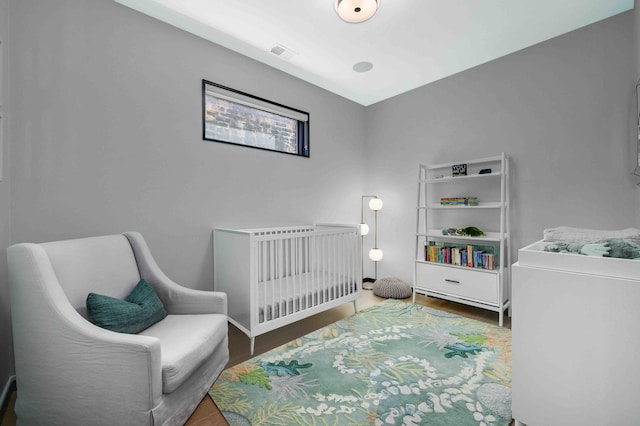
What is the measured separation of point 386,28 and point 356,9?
0.54 m

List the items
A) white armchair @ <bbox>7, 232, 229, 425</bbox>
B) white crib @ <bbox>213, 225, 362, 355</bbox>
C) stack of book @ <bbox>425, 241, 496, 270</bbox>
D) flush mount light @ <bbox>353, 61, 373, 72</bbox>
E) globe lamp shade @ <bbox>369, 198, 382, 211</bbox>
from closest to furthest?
white armchair @ <bbox>7, 232, 229, 425</bbox> < white crib @ <bbox>213, 225, 362, 355</bbox> < stack of book @ <bbox>425, 241, 496, 270</bbox> < flush mount light @ <bbox>353, 61, 373, 72</bbox> < globe lamp shade @ <bbox>369, 198, 382, 211</bbox>

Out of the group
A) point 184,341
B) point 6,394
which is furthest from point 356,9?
point 6,394

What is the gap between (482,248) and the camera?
2924mm

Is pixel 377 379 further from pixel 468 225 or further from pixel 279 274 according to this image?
pixel 468 225

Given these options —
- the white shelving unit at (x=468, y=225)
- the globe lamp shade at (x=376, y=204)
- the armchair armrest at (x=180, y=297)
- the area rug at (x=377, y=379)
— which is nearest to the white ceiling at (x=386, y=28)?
the white shelving unit at (x=468, y=225)

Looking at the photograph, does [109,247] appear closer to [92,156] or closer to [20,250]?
[20,250]

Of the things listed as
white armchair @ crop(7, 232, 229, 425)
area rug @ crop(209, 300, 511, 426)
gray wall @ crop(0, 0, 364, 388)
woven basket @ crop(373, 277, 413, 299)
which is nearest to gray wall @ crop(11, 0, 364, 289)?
gray wall @ crop(0, 0, 364, 388)

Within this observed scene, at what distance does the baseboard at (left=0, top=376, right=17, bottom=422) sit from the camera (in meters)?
1.45

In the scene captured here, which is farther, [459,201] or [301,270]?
[459,201]

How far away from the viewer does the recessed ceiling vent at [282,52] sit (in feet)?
8.39

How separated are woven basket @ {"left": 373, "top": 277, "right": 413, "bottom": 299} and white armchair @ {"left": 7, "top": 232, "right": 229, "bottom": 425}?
2275mm

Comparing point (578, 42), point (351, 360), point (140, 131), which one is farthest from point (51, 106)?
point (578, 42)

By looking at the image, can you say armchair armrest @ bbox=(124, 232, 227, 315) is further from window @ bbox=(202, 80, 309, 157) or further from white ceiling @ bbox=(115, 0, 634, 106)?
white ceiling @ bbox=(115, 0, 634, 106)

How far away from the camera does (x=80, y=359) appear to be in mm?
1152
